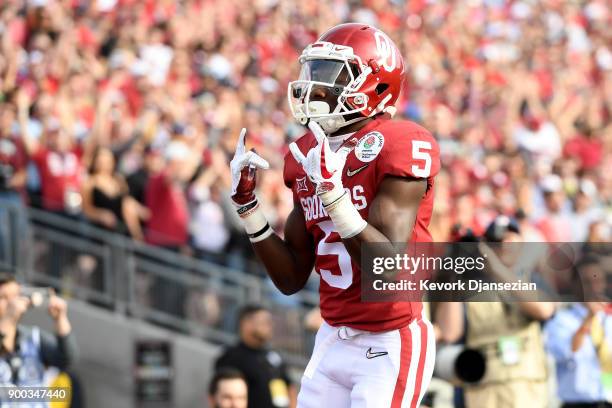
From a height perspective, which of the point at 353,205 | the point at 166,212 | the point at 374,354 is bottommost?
the point at 374,354

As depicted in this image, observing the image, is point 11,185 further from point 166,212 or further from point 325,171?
point 325,171

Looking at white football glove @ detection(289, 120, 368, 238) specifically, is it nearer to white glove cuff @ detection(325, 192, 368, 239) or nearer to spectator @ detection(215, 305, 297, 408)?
white glove cuff @ detection(325, 192, 368, 239)

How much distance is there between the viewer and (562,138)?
51.3 ft

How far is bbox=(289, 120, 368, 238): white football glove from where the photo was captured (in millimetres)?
4461

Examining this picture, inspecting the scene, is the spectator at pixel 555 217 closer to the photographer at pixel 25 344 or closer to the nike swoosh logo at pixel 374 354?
the photographer at pixel 25 344

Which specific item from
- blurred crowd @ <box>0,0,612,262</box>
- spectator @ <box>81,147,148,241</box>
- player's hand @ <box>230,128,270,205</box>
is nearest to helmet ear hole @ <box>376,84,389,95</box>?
player's hand @ <box>230,128,270,205</box>

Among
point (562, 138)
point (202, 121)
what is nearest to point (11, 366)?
point (202, 121)

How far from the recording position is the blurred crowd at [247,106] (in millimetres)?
10812

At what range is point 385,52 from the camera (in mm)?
5020

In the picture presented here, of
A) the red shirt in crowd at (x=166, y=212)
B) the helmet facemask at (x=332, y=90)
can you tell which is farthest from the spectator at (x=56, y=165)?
the helmet facemask at (x=332, y=90)

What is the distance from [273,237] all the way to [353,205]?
62 centimetres

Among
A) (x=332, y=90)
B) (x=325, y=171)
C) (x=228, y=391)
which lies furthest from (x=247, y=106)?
(x=325, y=171)

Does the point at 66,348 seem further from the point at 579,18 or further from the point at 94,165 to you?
the point at 579,18

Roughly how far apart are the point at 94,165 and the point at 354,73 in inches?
237
